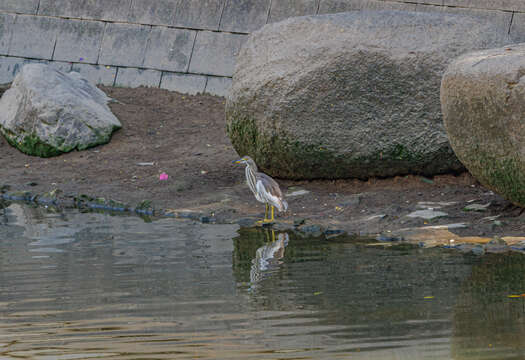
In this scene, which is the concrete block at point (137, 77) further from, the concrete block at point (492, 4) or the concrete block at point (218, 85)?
the concrete block at point (492, 4)

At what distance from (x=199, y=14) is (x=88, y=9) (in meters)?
2.41

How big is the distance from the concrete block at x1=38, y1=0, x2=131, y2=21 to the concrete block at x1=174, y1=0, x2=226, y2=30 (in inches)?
45.3

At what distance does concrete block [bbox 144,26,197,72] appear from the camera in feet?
49.6

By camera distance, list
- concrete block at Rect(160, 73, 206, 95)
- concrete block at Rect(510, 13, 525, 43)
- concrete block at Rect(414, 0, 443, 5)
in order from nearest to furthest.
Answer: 1. concrete block at Rect(510, 13, 525, 43)
2. concrete block at Rect(414, 0, 443, 5)
3. concrete block at Rect(160, 73, 206, 95)

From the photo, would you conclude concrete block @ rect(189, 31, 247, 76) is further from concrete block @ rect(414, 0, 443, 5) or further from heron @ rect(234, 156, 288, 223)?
heron @ rect(234, 156, 288, 223)

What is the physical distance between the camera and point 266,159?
9914 mm

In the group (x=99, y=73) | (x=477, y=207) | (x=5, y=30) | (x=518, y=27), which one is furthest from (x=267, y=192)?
(x=5, y=30)

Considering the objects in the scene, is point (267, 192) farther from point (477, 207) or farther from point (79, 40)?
point (79, 40)

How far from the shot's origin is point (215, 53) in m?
14.8

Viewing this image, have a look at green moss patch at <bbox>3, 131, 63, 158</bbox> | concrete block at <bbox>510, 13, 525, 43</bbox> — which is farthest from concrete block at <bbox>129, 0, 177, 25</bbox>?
concrete block at <bbox>510, 13, 525, 43</bbox>

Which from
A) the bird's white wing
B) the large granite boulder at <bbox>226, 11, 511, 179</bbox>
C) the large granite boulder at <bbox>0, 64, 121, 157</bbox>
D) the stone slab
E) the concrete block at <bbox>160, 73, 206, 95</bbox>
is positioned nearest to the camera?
the bird's white wing

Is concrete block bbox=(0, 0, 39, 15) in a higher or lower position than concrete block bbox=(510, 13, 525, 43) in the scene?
lower

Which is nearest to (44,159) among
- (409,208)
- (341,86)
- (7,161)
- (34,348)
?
(7,161)

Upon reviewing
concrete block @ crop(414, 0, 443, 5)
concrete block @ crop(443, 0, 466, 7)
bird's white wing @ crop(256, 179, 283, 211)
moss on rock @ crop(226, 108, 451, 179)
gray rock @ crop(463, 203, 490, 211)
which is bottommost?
bird's white wing @ crop(256, 179, 283, 211)
